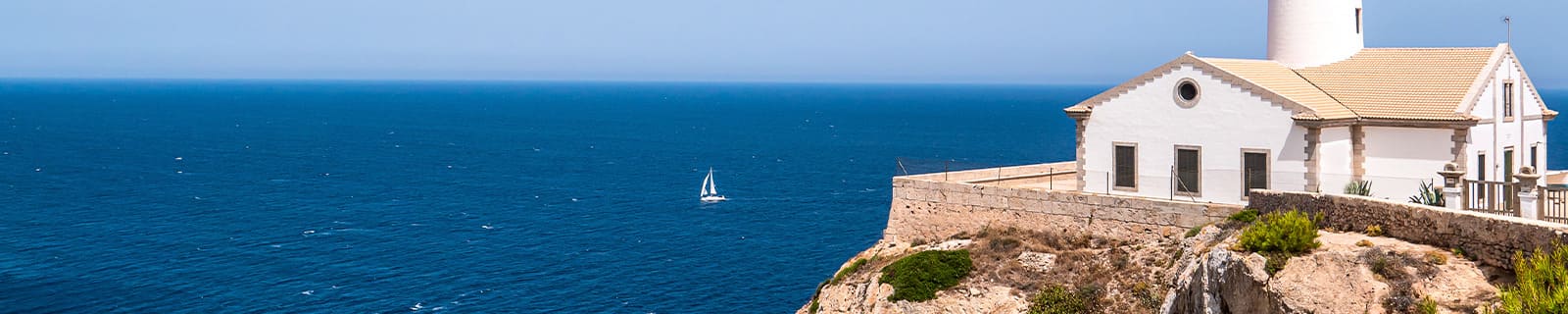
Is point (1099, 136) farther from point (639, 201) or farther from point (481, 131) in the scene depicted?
point (481, 131)

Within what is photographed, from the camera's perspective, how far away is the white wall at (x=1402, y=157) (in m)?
33.1

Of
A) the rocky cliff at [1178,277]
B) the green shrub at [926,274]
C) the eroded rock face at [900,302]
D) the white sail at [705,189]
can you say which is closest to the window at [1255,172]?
the rocky cliff at [1178,277]

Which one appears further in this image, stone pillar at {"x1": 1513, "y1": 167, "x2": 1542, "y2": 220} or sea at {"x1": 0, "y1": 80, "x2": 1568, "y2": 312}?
sea at {"x1": 0, "y1": 80, "x2": 1568, "y2": 312}

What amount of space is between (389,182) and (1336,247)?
85.2 meters

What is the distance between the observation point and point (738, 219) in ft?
260

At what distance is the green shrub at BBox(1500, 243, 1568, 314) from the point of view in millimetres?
18453

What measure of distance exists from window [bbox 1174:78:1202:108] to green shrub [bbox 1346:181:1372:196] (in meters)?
4.07

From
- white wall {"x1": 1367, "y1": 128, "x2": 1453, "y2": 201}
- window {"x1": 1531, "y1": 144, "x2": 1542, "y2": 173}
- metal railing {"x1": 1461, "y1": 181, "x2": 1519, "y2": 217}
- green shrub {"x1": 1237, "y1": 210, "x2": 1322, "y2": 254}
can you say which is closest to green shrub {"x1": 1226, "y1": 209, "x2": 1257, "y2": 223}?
green shrub {"x1": 1237, "y1": 210, "x2": 1322, "y2": 254}

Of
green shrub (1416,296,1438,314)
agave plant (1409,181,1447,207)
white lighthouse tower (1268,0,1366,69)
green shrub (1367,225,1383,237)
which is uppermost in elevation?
white lighthouse tower (1268,0,1366,69)

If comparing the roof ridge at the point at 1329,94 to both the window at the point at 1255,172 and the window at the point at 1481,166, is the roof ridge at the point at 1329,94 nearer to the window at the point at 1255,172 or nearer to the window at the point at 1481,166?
the window at the point at 1255,172

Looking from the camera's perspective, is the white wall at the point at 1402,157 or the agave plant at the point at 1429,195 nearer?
the agave plant at the point at 1429,195

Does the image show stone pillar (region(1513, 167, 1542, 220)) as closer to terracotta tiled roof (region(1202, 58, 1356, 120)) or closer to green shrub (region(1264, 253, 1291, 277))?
green shrub (region(1264, 253, 1291, 277))

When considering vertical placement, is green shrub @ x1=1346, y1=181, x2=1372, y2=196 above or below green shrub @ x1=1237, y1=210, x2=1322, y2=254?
above

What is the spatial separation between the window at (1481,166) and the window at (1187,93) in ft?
22.5
